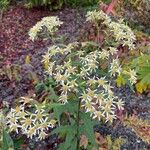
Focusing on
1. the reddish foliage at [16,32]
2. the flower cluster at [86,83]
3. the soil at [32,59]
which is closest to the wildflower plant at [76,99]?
the flower cluster at [86,83]

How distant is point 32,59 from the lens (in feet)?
17.5

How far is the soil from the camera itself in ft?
13.2

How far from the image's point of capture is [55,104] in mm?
2756

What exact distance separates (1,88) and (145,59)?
1.85 metres

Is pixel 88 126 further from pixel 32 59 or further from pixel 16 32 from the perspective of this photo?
pixel 16 32

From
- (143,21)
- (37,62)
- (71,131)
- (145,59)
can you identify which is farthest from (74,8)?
(71,131)

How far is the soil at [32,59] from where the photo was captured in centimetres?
403

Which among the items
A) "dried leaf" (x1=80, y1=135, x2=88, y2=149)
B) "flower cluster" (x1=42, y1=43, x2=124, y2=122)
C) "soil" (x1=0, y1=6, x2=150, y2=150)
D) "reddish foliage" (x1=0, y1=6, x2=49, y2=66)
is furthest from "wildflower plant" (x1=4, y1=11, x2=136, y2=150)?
"reddish foliage" (x1=0, y1=6, x2=49, y2=66)

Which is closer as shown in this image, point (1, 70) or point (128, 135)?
point (128, 135)

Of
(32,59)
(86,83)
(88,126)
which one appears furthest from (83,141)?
(32,59)

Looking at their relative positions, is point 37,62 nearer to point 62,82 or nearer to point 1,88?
point 1,88

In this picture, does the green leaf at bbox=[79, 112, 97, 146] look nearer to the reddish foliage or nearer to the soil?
the soil

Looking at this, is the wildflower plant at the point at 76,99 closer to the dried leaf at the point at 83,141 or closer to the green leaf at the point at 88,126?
the green leaf at the point at 88,126

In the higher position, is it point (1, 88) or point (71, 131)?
point (71, 131)
